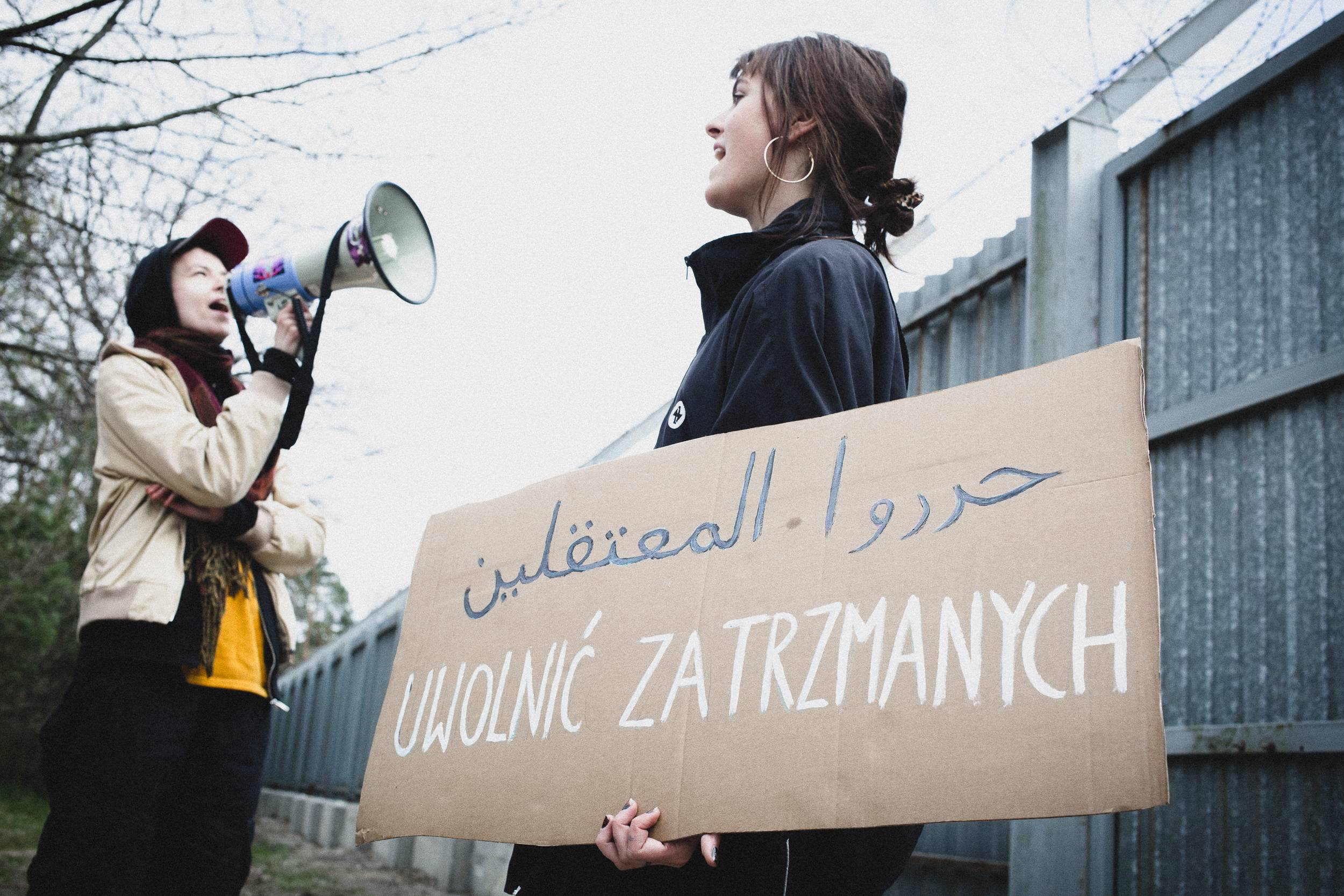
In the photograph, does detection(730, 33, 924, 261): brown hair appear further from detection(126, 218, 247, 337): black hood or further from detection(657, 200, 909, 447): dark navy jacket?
detection(126, 218, 247, 337): black hood

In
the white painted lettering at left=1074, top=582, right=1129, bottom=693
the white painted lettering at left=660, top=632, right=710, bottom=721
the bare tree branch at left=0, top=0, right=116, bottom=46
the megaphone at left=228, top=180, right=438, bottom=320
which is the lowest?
the white painted lettering at left=660, top=632, right=710, bottom=721

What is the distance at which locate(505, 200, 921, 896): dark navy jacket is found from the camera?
1.22 m

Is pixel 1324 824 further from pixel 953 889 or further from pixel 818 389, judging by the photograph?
pixel 818 389

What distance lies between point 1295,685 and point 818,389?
69.1 inches

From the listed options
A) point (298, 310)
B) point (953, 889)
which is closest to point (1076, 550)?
point (298, 310)

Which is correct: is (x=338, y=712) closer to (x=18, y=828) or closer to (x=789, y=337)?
(x=18, y=828)

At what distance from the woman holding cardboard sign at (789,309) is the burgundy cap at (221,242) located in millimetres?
1518

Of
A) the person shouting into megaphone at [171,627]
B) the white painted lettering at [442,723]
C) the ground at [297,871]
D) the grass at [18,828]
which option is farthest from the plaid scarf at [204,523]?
the ground at [297,871]

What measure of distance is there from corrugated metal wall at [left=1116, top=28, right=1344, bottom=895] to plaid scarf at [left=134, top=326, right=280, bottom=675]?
2.29 m

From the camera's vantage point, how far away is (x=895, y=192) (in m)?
1.79

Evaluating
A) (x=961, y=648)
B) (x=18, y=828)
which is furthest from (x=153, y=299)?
(x=18, y=828)

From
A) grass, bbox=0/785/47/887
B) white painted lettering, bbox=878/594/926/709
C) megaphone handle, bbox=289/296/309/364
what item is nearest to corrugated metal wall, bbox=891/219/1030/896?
megaphone handle, bbox=289/296/309/364

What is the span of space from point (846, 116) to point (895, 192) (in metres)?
0.15

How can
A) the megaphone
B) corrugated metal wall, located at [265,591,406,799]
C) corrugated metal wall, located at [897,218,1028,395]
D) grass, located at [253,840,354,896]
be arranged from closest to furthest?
1. the megaphone
2. corrugated metal wall, located at [897,218,1028,395]
3. grass, located at [253,840,354,896]
4. corrugated metal wall, located at [265,591,406,799]
